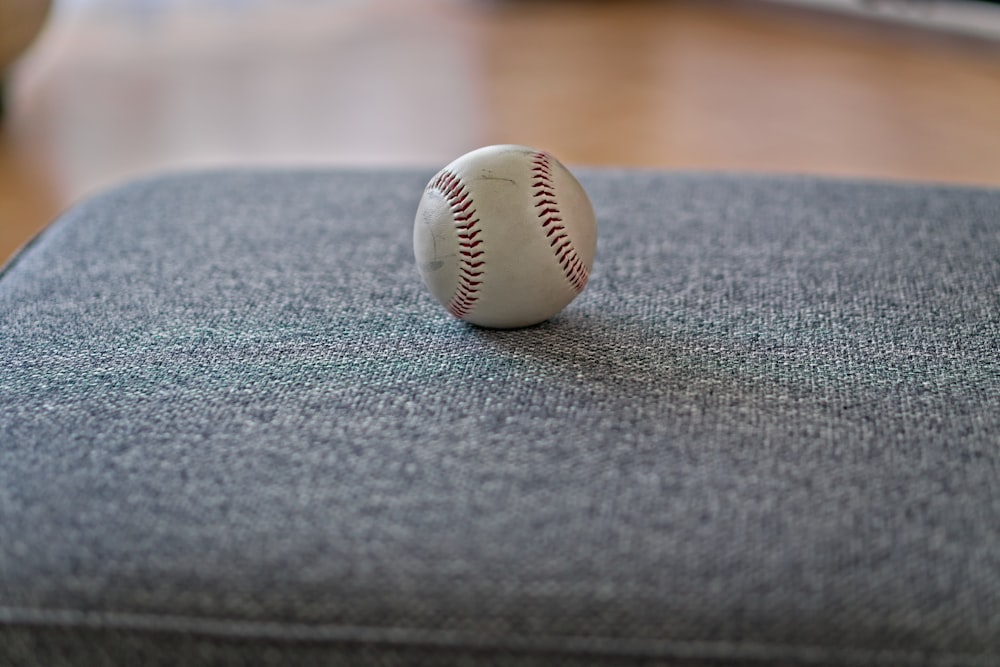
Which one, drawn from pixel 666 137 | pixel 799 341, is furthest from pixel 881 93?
pixel 799 341

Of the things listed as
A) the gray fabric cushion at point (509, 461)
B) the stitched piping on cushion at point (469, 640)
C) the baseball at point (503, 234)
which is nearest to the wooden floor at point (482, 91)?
the gray fabric cushion at point (509, 461)

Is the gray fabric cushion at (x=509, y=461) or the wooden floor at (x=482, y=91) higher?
the gray fabric cushion at (x=509, y=461)

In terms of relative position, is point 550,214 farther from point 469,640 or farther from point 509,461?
point 469,640

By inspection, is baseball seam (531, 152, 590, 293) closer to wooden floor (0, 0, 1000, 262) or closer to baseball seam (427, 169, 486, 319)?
baseball seam (427, 169, 486, 319)

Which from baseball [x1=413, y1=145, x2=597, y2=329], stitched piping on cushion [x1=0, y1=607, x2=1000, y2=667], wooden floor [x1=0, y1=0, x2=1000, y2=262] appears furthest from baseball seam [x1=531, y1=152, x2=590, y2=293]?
wooden floor [x1=0, y1=0, x2=1000, y2=262]

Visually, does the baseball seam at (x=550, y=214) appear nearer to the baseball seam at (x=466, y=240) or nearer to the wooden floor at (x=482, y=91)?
the baseball seam at (x=466, y=240)

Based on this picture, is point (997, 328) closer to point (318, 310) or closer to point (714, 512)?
point (714, 512)

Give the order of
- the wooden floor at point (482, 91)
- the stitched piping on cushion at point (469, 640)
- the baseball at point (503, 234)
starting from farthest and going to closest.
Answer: the wooden floor at point (482, 91) < the baseball at point (503, 234) < the stitched piping on cushion at point (469, 640)
